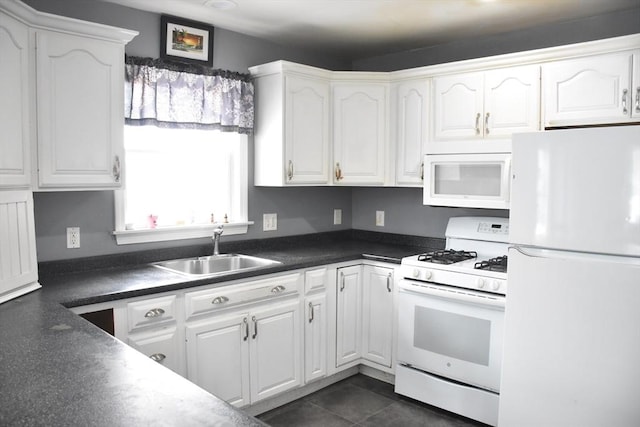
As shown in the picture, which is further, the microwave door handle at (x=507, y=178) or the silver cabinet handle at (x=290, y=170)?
the silver cabinet handle at (x=290, y=170)

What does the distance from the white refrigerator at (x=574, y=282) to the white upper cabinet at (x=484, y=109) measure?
2.16 feet

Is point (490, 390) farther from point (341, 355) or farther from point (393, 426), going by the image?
point (341, 355)

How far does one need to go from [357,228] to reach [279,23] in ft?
6.06

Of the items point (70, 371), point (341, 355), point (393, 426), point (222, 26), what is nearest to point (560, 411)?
point (393, 426)

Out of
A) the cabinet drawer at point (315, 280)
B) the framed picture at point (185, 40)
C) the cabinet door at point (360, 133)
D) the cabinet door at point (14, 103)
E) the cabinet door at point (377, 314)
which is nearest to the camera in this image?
the cabinet door at point (14, 103)

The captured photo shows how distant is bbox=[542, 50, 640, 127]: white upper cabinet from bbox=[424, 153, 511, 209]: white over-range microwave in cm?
38

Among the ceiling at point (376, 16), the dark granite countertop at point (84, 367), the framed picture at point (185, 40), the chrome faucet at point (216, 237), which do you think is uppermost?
the ceiling at point (376, 16)

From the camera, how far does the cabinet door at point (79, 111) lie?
2.37 meters

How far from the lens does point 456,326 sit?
2.99 m

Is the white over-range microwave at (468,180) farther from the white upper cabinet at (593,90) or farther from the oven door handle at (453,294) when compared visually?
the oven door handle at (453,294)

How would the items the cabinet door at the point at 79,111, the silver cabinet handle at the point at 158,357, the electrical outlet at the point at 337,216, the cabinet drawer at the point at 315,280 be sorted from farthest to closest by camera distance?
the electrical outlet at the point at 337,216, the cabinet drawer at the point at 315,280, the silver cabinet handle at the point at 158,357, the cabinet door at the point at 79,111

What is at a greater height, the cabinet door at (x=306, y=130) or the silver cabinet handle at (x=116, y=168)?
the cabinet door at (x=306, y=130)

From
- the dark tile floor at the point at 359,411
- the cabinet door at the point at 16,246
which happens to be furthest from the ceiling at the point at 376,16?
the dark tile floor at the point at 359,411

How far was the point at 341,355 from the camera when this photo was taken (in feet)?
11.4
